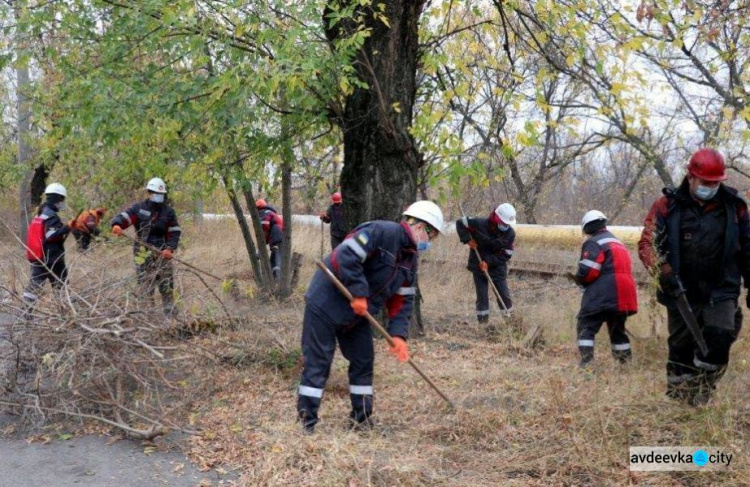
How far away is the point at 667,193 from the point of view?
4.95 metres

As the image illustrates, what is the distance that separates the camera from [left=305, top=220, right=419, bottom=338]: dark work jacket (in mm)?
4852

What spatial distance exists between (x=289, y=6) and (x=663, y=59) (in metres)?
5.58

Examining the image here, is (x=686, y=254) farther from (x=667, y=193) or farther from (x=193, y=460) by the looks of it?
(x=193, y=460)

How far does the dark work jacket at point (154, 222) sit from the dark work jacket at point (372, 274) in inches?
190

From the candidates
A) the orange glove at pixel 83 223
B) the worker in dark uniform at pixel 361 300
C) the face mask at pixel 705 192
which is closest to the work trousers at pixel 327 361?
the worker in dark uniform at pixel 361 300

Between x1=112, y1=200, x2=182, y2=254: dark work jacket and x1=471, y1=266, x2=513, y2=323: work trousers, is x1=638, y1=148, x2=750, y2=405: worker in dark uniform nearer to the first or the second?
x1=471, y1=266, x2=513, y2=323: work trousers

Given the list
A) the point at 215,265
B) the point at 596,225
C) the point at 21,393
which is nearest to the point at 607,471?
the point at 596,225

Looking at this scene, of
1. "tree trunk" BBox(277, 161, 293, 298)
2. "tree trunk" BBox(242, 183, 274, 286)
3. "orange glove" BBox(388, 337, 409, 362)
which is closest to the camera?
"orange glove" BBox(388, 337, 409, 362)

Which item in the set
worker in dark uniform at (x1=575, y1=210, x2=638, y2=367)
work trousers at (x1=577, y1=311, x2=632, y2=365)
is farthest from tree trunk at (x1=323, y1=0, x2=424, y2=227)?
work trousers at (x1=577, y1=311, x2=632, y2=365)

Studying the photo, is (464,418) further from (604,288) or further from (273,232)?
(273,232)

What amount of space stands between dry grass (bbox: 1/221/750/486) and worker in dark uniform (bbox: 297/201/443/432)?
290 mm

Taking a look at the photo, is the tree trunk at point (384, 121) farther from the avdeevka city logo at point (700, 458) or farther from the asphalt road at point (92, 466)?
the avdeevka city logo at point (700, 458)

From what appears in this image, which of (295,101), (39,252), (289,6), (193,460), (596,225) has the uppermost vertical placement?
(289,6)

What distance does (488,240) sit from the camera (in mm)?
9648
